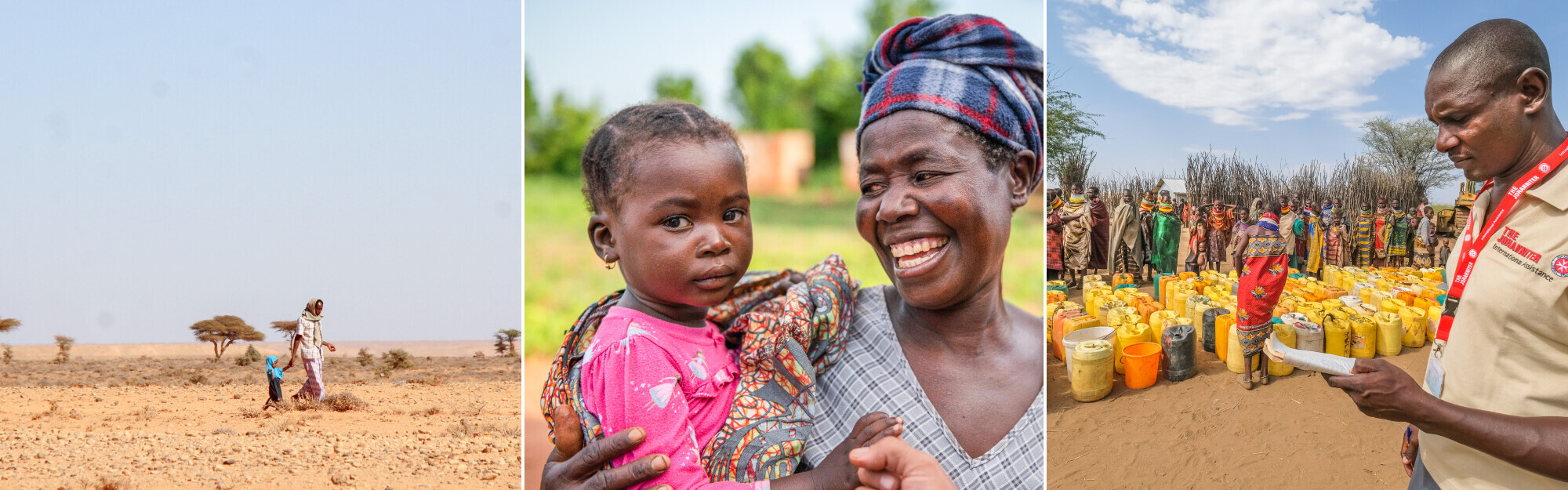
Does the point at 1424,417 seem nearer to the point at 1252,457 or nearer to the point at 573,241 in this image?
the point at 1252,457

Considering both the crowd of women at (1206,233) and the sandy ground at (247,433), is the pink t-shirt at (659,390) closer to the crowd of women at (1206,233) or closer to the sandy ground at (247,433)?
the crowd of women at (1206,233)

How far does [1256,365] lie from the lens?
11.4ft

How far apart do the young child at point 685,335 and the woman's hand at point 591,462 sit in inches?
1.2

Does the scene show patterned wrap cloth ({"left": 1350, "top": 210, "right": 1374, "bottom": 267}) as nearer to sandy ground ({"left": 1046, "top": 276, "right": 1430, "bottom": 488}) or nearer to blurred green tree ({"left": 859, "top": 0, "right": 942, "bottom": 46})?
sandy ground ({"left": 1046, "top": 276, "right": 1430, "bottom": 488})

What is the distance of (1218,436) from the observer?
3525 mm

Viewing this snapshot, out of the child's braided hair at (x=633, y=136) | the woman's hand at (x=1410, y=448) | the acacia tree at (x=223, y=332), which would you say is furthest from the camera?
the acacia tree at (x=223, y=332)

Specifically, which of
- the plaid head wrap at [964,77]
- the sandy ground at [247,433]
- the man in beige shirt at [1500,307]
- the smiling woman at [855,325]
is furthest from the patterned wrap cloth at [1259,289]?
the sandy ground at [247,433]

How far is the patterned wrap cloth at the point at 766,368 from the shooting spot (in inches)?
101

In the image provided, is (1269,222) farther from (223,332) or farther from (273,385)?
(223,332)

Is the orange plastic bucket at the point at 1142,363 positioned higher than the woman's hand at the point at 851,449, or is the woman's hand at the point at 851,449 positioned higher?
the orange plastic bucket at the point at 1142,363

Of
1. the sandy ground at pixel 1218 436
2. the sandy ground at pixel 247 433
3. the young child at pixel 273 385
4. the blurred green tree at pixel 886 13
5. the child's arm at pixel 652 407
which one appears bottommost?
the sandy ground at pixel 247 433

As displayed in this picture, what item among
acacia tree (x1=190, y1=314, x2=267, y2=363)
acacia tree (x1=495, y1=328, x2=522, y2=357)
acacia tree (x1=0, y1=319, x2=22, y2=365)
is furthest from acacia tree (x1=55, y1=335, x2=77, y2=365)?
acacia tree (x1=495, y1=328, x2=522, y2=357)

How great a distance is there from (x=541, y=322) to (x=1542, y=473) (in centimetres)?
372

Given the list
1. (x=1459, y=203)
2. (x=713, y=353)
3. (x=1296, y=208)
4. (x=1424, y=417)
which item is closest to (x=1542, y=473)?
(x=1424, y=417)
